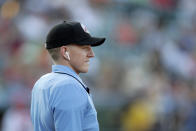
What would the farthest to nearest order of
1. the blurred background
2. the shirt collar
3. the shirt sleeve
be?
the blurred background < the shirt collar < the shirt sleeve

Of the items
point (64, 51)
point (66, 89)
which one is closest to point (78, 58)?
point (64, 51)

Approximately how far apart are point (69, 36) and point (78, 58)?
156 mm

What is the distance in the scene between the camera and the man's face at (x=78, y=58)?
393cm

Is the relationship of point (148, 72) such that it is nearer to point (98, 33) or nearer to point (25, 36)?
point (98, 33)

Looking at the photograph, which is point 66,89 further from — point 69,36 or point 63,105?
point 69,36

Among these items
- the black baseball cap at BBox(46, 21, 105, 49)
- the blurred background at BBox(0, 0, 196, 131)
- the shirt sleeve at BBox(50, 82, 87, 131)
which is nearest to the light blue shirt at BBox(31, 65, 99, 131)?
the shirt sleeve at BBox(50, 82, 87, 131)

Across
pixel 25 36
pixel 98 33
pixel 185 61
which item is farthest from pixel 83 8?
pixel 185 61

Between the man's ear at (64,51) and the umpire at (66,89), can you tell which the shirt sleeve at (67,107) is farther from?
the man's ear at (64,51)

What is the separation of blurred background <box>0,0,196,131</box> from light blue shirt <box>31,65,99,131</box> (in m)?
5.44

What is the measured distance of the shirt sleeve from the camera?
368 cm

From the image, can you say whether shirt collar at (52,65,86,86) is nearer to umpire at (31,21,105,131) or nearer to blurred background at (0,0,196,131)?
umpire at (31,21,105,131)

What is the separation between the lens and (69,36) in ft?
12.9

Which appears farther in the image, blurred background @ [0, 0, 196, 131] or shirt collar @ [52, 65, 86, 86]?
blurred background @ [0, 0, 196, 131]

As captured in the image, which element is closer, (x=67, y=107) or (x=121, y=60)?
(x=67, y=107)
